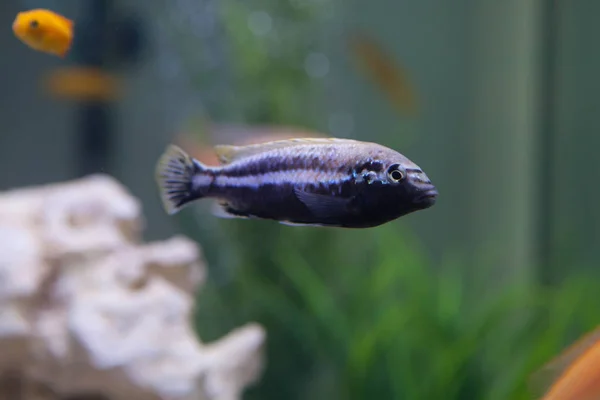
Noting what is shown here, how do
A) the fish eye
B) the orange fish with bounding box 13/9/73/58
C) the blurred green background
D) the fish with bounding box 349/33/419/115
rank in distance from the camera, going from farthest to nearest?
the fish with bounding box 349/33/419/115 < the blurred green background < the orange fish with bounding box 13/9/73/58 < the fish eye

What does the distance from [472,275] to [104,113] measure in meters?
3.94

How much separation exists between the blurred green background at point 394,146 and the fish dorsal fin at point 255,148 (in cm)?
116

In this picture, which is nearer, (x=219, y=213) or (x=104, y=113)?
(x=219, y=213)

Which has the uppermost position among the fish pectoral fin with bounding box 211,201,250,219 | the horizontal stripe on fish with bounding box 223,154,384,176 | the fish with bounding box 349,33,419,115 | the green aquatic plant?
the fish with bounding box 349,33,419,115

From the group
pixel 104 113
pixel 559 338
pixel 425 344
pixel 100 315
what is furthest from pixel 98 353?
pixel 104 113

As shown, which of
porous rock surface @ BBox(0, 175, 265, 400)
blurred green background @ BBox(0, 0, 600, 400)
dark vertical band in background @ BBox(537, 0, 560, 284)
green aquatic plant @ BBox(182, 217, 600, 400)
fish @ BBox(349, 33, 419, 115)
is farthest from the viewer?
dark vertical band in background @ BBox(537, 0, 560, 284)

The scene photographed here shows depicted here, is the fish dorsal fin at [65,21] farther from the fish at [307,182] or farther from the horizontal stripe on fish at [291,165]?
the horizontal stripe on fish at [291,165]

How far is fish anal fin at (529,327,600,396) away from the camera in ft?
4.26

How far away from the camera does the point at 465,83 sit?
6.60m

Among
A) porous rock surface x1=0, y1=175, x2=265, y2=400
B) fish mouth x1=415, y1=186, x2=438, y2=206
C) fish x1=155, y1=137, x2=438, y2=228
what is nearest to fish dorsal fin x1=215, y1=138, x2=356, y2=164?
fish x1=155, y1=137, x2=438, y2=228

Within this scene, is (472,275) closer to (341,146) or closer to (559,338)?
(559,338)

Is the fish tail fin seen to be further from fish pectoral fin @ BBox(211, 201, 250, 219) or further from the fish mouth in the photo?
the fish mouth

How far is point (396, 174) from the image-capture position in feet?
2.74

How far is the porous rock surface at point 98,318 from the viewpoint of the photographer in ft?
7.04
